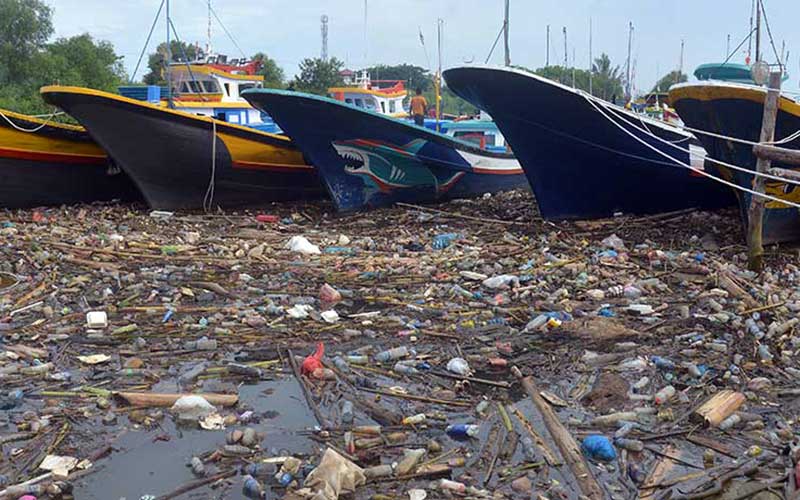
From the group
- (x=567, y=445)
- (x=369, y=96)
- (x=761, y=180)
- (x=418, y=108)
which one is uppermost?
(x=369, y=96)

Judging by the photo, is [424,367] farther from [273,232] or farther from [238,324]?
[273,232]

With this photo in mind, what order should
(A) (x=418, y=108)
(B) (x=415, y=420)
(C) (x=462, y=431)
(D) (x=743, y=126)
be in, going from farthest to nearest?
(A) (x=418, y=108), (D) (x=743, y=126), (B) (x=415, y=420), (C) (x=462, y=431)

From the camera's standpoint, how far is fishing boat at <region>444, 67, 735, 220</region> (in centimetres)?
824

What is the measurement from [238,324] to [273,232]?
Answer: 12.0 feet

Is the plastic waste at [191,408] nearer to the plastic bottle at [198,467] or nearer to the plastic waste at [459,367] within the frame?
the plastic bottle at [198,467]

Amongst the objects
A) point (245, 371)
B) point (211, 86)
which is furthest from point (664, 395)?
point (211, 86)

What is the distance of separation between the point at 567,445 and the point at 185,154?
7387 millimetres

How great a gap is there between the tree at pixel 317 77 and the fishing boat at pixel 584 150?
825 inches

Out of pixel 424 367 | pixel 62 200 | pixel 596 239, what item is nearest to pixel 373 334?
pixel 424 367

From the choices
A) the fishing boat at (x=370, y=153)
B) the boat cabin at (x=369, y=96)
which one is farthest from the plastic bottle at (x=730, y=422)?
the boat cabin at (x=369, y=96)

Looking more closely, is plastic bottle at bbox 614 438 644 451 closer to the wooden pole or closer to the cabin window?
the wooden pole

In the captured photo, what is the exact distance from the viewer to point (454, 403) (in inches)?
156

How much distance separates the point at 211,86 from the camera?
1558cm

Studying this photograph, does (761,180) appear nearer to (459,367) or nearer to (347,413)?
(459,367)
